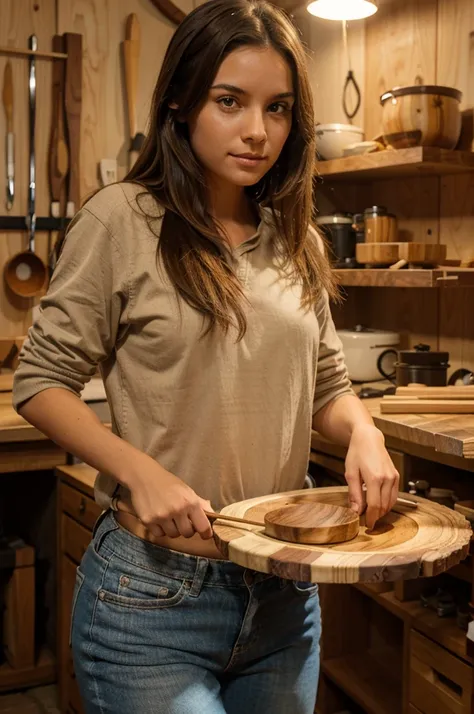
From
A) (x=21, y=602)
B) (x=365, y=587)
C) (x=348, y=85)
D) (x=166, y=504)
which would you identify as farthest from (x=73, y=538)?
(x=348, y=85)

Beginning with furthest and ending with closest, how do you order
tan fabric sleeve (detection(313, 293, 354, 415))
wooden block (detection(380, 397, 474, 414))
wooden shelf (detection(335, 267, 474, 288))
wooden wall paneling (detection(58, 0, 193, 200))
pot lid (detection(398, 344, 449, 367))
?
wooden wall paneling (detection(58, 0, 193, 200))
pot lid (detection(398, 344, 449, 367))
wooden shelf (detection(335, 267, 474, 288))
wooden block (detection(380, 397, 474, 414))
tan fabric sleeve (detection(313, 293, 354, 415))

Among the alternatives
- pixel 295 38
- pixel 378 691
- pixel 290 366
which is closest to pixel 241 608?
pixel 290 366

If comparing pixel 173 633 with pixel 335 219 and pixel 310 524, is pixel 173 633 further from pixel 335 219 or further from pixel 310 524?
pixel 335 219

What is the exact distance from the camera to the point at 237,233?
4.12 ft

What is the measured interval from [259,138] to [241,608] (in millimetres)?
591

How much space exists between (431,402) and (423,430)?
249 mm

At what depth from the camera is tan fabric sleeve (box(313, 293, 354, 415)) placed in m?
1.34

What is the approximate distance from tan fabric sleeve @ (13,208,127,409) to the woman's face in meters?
0.18

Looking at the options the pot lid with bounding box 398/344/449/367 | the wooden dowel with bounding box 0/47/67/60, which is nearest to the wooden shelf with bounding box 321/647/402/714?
the pot lid with bounding box 398/344/449/367

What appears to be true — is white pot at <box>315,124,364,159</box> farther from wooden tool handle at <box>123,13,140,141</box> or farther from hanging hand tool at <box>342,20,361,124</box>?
wooden tool handle at <box>123,13,140,141</box>

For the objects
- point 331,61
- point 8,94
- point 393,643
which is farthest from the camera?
point 331,61

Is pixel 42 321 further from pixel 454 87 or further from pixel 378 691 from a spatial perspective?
pixel 454 87

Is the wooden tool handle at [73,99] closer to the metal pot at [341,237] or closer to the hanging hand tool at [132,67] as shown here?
the hanging hand tool at [132,67]

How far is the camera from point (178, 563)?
1100 millimetres
